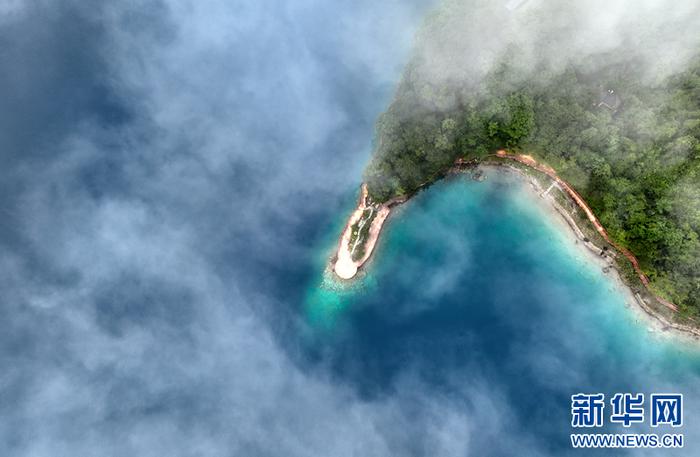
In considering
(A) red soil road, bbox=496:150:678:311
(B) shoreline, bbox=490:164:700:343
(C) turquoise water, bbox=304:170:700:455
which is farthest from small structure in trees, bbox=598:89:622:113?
(C) turquoise water, bbox=304:170:700:455

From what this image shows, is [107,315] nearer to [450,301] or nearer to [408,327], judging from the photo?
[408,327]

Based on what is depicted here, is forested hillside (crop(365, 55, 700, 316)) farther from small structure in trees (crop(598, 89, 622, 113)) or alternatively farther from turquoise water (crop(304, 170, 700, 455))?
turquoise water (crop(304, 170, 700, 455))

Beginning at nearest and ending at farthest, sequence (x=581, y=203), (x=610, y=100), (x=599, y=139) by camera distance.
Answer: (x=599, y=139)
(x=610, y=100)
(x=581, y=203)

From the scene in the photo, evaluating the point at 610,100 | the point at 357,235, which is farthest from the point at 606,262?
the point at 357,235

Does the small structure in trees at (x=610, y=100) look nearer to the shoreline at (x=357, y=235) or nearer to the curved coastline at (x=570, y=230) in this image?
the curved coastline at (x=570, y=230)

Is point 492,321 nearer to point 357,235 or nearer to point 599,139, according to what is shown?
point 357,235

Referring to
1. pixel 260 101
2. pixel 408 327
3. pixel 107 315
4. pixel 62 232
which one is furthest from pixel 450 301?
pixel 62 232
